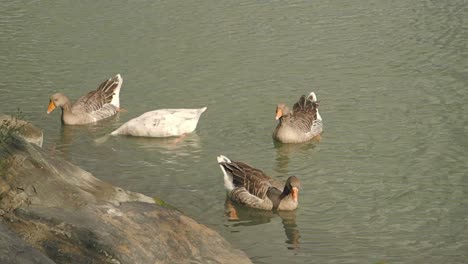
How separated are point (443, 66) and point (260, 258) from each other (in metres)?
10.9

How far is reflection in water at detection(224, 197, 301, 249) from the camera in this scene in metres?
13.7

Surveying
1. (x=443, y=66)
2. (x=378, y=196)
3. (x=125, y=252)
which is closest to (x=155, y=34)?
(x=443, y=66)

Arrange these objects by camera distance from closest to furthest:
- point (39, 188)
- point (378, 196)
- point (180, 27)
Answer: point (39, 188) < point (378, 196) < point (180, 27)

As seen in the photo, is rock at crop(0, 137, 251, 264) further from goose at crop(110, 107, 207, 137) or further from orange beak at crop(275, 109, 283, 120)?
orange beak at crop(275, 109, 283, 120)

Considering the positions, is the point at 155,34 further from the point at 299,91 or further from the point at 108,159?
the point at 108,159

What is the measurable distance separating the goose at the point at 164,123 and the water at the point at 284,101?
225mm

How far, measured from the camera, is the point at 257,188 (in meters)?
14.5

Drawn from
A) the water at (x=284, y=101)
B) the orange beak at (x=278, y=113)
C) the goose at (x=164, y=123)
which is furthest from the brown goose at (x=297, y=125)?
the goose at (x=164, y=123)

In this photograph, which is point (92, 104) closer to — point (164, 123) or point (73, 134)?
point (73, 134)

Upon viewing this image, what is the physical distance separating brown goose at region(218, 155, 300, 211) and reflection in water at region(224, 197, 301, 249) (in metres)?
0.08

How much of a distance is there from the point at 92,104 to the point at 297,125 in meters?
4.57

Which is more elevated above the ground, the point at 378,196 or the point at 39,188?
the point at 39,188

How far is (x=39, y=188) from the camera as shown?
10695 mm

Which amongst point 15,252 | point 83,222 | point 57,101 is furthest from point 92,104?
point 15,252
